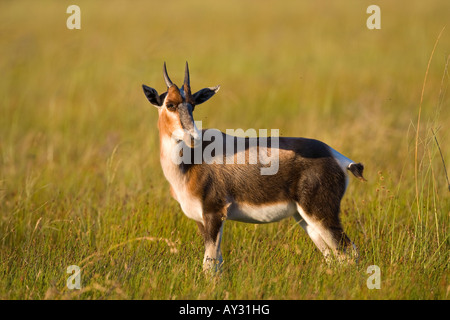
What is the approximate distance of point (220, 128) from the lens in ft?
43.2

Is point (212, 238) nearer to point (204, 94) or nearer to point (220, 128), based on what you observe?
point (204, 94)

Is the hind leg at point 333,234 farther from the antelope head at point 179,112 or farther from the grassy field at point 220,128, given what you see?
the antelope head at point 179,112

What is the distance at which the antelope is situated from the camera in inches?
239

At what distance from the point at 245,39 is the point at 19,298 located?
17.4 meters

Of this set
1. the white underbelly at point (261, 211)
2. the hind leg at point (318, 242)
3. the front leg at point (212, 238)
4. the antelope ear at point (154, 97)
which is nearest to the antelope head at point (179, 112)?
→ the antelope ear at point (154, 97)

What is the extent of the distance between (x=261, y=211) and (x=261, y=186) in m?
0.27

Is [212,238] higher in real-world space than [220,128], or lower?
lower

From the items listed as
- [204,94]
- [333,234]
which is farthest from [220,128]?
[333,234]

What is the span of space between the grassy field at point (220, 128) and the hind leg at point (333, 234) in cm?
18

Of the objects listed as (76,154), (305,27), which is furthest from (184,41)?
(76,154)

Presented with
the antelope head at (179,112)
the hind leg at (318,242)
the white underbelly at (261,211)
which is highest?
the antelope head at (179,112)

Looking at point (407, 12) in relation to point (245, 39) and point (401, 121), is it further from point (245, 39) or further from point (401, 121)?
point (401, 121)

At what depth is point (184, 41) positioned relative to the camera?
69.2ft

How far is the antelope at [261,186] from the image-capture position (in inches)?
239
